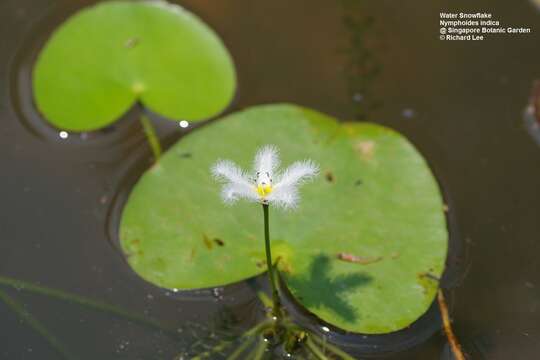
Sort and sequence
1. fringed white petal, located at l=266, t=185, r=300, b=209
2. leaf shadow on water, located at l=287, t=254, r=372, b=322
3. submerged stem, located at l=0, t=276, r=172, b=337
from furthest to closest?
1. submerged stem, located at l=0, t=276, r=172, b=337
2. leaf shadow on water, located at l=287, t=254, r=372, b=322
3. fringed white petal, located at l=266, t=185, r=300, b=209

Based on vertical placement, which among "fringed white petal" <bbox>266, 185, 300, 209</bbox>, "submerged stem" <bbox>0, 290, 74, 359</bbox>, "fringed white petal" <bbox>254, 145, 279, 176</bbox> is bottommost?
"submerged stem" <bbox>0, 290, 74, 359</bbox>

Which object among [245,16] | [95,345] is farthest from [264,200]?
[245,16]

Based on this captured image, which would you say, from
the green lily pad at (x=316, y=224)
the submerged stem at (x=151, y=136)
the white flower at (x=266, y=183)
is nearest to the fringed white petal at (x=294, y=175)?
the white flower at (x=266, y=183)

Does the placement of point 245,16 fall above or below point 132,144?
above

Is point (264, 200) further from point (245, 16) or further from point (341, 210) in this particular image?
point (245, 16)

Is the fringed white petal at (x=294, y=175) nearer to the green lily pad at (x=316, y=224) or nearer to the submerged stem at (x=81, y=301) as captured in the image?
the green lily pad at (x=316, y=224)

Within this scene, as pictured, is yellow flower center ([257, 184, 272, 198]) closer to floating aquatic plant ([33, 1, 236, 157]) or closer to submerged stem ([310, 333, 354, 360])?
submerged stem ([310, 333, 354, 360])

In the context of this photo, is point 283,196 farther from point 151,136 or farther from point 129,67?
point 129,67

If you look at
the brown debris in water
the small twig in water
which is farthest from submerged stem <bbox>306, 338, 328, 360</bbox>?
the small twig in water
